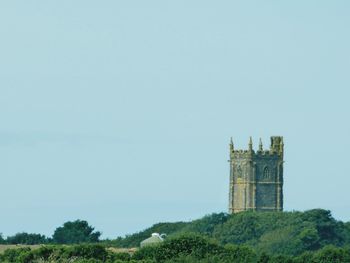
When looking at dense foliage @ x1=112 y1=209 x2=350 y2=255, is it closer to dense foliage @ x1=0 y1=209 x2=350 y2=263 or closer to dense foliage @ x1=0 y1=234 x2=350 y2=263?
dense foliage @ x1=0 y1=209 x2=350 y2=263

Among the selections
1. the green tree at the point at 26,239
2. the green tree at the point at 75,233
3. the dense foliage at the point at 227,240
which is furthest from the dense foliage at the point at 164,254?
A: the green tree at the point at 75,233

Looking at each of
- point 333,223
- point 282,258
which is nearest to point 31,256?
point 282,258

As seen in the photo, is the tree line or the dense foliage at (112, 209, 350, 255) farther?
the dense foliage at (112, 209, 350, 255)

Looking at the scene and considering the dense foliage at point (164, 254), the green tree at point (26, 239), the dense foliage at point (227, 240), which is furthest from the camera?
the green tree at point (26, 239)

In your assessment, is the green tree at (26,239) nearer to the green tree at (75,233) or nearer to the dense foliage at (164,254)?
the green tree at (75,233)

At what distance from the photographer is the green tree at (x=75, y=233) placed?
151875 mm

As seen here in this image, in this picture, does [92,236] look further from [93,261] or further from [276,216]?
[93,261]

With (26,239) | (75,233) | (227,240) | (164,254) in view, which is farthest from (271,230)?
(164,254)

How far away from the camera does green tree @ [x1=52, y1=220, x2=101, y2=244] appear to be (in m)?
152

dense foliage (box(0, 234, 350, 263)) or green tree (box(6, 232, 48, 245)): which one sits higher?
green tree (box(6, 232, 48, 245))

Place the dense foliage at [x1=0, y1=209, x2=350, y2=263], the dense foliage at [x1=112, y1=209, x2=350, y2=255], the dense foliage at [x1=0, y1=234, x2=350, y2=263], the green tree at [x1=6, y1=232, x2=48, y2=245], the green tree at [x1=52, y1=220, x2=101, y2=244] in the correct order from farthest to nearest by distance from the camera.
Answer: the dense foliage at [x1=112, y1=209, x2=350, y2=255] → the green tree at [x1=52, y1=220, x2=101, y2=244] → the green tree at [x1=6, y1=232, x2=48, y2=245] → the dense foliage at [x1=0, y1=209, x2=350, y2=263] → the dense foliage at [x1=0, y1=234, x2=350, y2=263]

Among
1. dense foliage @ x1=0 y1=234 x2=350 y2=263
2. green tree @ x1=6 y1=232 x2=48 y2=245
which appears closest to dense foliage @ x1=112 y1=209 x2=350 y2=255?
green tree @ x1=6 y1=232 x2=48 y2=245

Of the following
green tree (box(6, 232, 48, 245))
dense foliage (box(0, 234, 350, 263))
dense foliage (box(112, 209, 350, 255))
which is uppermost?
dense foliage (box(112, 209, 350, 255))

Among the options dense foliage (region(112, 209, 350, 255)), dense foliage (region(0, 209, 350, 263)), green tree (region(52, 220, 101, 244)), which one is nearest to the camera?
dense foliage (region(0, 209, 350, 263))
